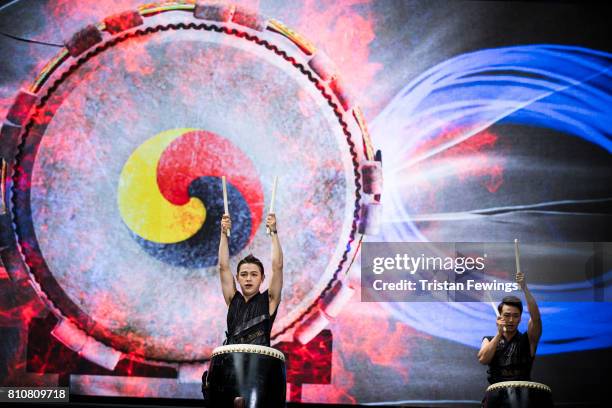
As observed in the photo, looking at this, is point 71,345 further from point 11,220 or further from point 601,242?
point 601,242

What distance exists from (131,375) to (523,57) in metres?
3.02

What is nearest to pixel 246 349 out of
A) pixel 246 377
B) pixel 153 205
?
pixel 246 377

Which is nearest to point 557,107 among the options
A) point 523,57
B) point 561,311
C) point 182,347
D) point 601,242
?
point 523,57

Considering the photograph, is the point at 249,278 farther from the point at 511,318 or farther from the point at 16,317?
the point at 16,317

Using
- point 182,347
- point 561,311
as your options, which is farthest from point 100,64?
point 561,311

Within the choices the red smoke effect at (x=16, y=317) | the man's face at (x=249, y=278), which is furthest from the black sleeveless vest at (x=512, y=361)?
the red smoke effect at (x=16, y=317)

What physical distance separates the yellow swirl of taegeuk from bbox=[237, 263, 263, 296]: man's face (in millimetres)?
1183

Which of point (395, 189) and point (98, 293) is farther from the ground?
point (395, 189)

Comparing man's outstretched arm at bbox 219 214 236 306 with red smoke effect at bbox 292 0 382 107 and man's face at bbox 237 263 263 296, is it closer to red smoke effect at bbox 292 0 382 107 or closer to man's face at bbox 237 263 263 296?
man's face at bbox 237 263 263 296

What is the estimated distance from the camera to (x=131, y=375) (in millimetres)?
6082

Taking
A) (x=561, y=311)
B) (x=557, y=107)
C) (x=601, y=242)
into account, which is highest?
(x=557, y=107)

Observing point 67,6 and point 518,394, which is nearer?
point 518,394

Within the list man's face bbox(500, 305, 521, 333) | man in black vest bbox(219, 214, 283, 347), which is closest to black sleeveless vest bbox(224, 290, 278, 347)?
man in black vest bbox(219, 214, 283, 347)

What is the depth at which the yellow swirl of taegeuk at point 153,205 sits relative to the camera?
6148mm
